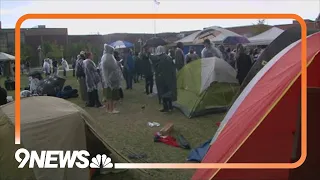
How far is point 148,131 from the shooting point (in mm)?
6457

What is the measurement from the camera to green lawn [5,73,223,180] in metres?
4.40

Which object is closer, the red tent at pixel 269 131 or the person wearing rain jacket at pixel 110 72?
the red tent at pixel 269 131

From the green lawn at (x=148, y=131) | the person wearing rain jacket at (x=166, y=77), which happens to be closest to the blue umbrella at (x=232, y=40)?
the green lawn at (x=148, y=131)

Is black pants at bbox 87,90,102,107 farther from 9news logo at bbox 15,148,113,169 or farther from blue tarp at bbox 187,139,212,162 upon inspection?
9news logo at bbox 15,148,113,169

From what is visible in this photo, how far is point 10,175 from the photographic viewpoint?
132 inches

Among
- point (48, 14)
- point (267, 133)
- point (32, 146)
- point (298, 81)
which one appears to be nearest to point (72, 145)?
point (32, 146)

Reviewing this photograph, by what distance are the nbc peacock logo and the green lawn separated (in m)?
0.14

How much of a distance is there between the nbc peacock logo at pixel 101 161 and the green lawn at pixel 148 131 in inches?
5.5

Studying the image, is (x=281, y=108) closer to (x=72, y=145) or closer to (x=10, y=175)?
(x=72, y=145)

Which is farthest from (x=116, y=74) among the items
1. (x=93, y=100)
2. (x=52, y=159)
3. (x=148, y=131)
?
(x=52, y=159)

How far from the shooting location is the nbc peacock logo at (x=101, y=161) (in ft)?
13.7

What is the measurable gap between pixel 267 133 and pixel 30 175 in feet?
7.26

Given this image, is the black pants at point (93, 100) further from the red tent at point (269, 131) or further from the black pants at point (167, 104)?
the red tent at point (269, 131)

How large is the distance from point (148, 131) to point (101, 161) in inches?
87.2
